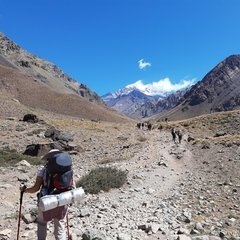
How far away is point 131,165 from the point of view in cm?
2492

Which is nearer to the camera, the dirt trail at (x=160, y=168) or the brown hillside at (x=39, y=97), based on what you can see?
the dirt trail at (x=160, y=168)

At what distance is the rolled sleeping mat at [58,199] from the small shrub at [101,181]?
27.0 feet

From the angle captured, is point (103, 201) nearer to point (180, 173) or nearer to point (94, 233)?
point (94, 233)

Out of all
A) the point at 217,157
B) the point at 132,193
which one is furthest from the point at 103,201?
the point at 217,157

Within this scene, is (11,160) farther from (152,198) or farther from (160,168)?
(152,198)

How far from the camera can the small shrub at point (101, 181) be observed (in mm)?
16633

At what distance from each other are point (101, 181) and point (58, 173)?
9.35 m

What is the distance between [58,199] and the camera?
7973mm

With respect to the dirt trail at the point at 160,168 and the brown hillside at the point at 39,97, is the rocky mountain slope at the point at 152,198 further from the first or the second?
the brown hillside at the point at 39,97

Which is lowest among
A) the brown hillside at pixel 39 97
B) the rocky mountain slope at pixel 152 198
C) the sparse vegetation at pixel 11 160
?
the rocky mountain slope at pixel 152 198

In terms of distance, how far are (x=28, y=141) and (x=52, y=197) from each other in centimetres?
2691

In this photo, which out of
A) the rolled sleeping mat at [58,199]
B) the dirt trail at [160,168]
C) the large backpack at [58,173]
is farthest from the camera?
the dirt trail at [160,168]

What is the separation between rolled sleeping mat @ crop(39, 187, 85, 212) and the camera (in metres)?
7.81

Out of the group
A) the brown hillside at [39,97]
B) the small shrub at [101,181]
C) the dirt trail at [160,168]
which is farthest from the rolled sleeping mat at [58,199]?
the brown hillside at [39,97]
